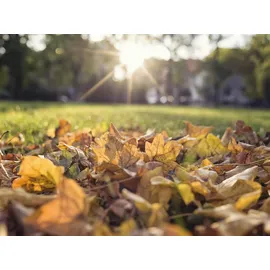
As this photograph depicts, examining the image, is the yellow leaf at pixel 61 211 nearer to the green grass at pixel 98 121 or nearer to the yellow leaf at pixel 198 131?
the yellow leaf at pixel 198 131

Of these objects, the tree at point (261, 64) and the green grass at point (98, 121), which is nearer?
the green grass at point (98, 121)

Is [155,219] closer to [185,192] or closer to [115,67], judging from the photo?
[185,192]

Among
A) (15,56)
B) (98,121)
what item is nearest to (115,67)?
(15,56)

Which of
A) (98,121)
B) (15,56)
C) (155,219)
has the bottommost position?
(98,121)

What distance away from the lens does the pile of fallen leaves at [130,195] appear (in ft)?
2.88

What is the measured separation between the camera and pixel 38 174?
122 cm

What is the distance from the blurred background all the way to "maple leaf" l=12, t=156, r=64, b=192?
19.7 metres

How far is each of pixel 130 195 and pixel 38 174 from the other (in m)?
0.35

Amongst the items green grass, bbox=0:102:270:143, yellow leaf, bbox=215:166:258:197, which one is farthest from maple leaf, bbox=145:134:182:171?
green grass, bbox=0:102:270:143

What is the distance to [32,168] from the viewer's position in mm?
1189

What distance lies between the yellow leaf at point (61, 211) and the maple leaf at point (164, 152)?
2.05 feet

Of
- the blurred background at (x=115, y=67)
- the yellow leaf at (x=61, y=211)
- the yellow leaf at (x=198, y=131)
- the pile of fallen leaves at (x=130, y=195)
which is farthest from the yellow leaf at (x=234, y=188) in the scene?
the blurred background at (x=115, y=67)
